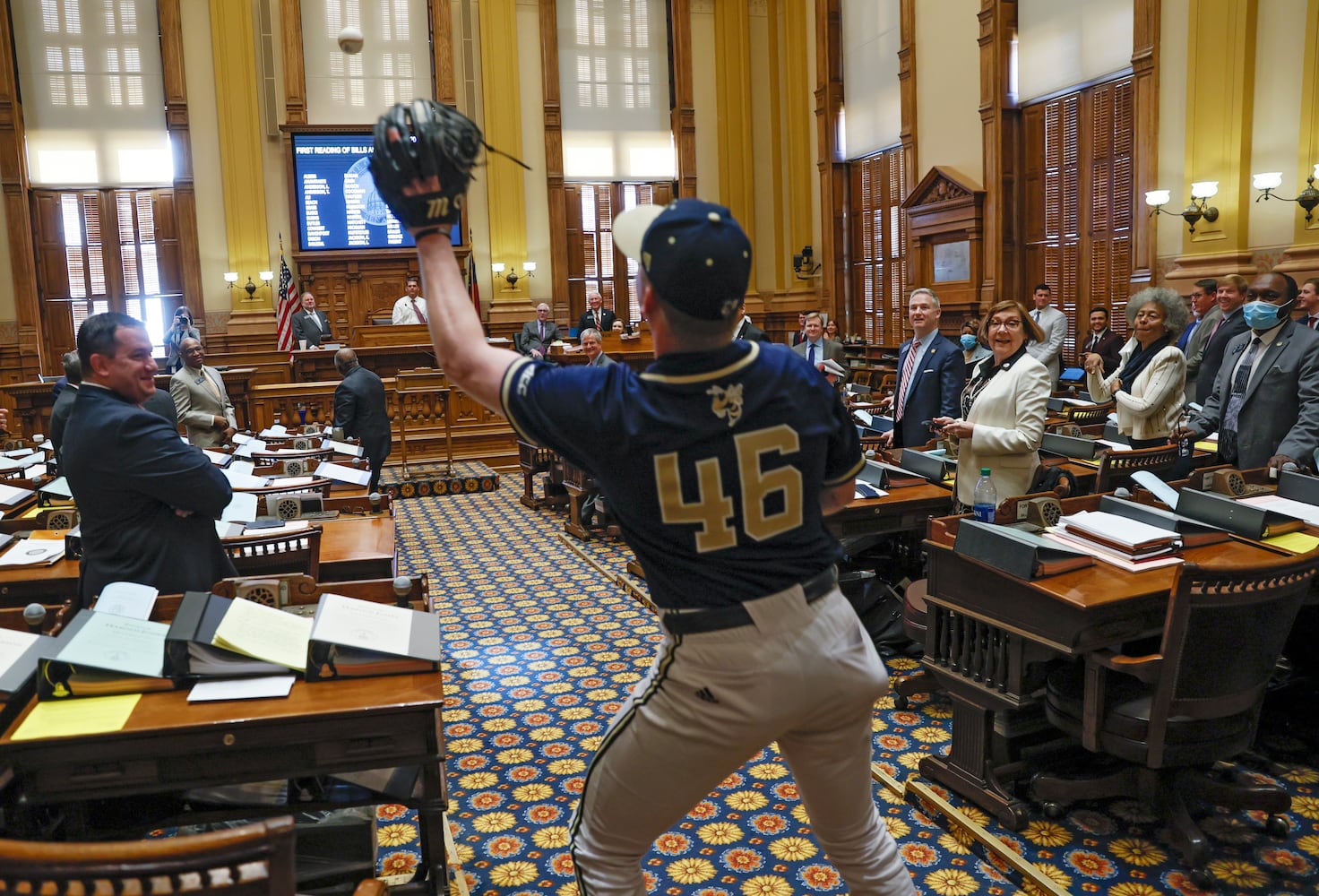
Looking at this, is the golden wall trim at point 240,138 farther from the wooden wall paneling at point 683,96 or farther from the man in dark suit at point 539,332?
the wooden wall paneling at point 683,96

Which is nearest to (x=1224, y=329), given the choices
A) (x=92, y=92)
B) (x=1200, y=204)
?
(x=1200, y=204)

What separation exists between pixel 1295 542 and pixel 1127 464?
4.82 ft

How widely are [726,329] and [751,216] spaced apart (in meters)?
15.4

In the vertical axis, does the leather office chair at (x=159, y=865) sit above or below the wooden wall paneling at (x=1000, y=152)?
below

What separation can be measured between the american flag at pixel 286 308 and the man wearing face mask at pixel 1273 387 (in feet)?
37.0

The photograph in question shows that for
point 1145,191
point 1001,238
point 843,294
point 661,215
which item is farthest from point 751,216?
point 661,215

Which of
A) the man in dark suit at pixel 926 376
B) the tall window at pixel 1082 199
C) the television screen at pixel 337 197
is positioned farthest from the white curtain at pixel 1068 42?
the television screen at pixel 337 197

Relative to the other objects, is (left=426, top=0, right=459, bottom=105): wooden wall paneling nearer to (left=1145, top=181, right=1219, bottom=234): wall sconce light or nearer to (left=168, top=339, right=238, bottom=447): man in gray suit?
(left=168, top=339, right=238, bottom=447): man in gray suit

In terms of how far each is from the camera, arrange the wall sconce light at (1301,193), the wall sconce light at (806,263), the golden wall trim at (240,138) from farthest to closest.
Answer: the wall sconce light at (806,263) < the golden wall trim at (240,138) < the wall sconce light at (1301,193)

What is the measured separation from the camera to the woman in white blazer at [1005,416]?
4.19 m

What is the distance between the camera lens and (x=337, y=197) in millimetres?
14930

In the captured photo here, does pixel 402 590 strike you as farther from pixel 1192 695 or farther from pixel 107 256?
pixel 107 256

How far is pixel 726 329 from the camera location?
1.74 metres

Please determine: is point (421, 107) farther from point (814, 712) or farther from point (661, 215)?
point (814, 712)
